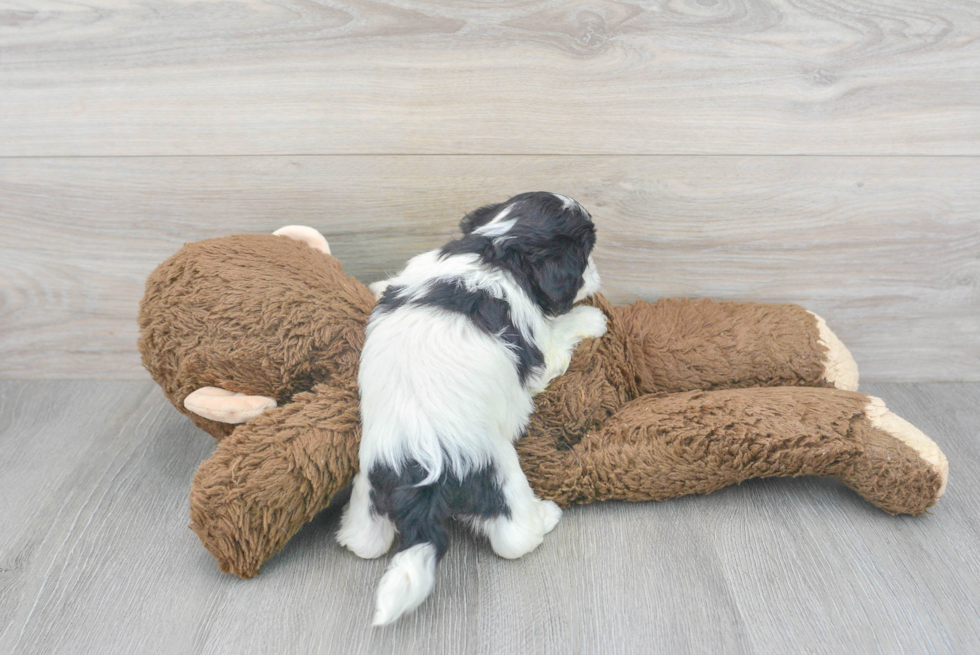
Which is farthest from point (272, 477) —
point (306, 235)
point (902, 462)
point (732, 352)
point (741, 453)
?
point (902, 462)

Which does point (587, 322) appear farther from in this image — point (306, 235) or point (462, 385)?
point (306, 235)

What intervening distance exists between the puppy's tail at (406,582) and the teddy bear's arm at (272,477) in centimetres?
22

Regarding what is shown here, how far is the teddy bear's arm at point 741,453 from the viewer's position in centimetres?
114

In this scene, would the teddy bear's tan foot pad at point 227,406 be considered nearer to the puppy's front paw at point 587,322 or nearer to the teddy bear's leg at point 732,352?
the puppy's front paw at point 587,322

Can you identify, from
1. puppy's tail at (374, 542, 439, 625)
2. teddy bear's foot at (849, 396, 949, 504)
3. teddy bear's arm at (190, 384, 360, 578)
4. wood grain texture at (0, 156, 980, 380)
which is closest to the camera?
puppy's tail at (374, 542, 439, 625)

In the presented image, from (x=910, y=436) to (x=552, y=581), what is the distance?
65 centimetres

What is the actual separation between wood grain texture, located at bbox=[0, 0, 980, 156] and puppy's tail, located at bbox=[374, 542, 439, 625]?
2.59 feet

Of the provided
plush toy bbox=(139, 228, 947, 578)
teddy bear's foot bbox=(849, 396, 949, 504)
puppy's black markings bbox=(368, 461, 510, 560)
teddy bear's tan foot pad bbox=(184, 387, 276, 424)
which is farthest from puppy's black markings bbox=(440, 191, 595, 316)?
teddy bear's foot bbox=(849, 396, 949, 504)

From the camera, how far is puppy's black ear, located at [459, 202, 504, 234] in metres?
1.21

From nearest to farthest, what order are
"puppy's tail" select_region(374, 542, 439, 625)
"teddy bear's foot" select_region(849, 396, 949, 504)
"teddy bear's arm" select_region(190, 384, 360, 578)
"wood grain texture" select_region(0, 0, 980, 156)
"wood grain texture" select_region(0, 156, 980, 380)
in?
"puppy's tail" select_region(374, 542, 439, 625)
"teddy bear's arm" select_region(190, 384, 360, 578)
"teddy bear's foot" select_region(849, 396, 949, 504)
"wood grain texture" select_region(0, 0, 980, 156)
"wood grain texture" select_region(0, 156, 980, 380)

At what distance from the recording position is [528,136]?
4.49 ft

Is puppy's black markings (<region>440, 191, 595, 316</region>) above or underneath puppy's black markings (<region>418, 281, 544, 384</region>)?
above

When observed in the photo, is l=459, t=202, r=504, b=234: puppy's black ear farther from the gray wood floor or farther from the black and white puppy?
the gray wood floor

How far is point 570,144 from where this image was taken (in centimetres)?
137
